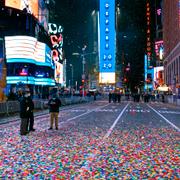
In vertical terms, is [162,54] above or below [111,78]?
→ above

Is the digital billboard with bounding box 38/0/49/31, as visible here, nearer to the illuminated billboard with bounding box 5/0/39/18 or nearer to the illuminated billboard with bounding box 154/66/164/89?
the illuminated billboard with bounding box 5/0/39/18

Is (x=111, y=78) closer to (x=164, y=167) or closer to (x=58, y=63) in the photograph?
(x=58, y=63)

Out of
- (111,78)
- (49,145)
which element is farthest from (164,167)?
(111,78)

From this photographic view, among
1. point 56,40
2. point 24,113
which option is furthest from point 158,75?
point 24,113

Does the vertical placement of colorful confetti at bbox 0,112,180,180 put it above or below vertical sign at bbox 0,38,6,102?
below

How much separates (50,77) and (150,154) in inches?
3148

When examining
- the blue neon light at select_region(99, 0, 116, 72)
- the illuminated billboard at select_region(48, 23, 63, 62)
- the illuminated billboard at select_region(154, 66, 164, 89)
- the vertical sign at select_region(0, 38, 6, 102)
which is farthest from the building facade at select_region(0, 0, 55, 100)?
the illuminated billboard at select_region(154, 66, 164, 89)

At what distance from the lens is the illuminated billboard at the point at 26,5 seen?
72500mm

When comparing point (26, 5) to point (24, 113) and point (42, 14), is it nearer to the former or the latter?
point (42, 14)

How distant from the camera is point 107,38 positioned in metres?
137

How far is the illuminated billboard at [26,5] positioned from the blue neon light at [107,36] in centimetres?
5737

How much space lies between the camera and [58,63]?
342 ft

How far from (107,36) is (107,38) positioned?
966 millimetres

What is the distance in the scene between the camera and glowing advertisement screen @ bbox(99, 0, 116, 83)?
447ft
